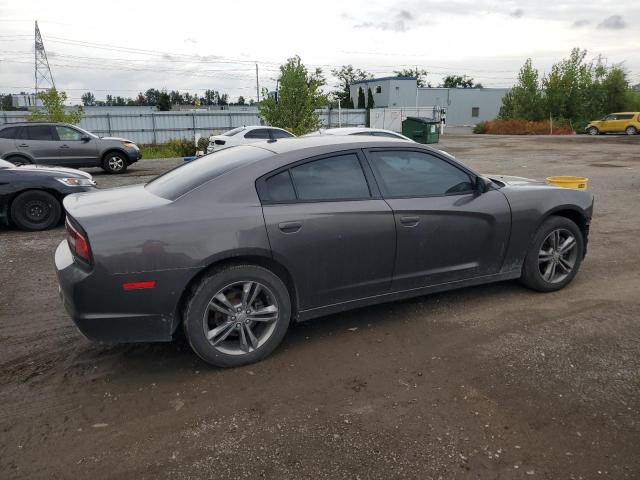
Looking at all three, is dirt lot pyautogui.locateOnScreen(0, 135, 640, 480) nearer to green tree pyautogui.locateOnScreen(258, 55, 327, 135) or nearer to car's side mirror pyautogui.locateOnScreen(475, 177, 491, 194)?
car's side mirror pyautogui.locateOnScreen(475, 177, 491, 194)

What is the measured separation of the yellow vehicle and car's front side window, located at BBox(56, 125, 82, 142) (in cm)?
3428

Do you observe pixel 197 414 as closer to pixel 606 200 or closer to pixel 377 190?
pixel 377 190

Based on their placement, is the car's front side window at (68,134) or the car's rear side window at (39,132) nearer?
the car's rear side window at (39,132)

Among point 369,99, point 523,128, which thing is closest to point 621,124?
point 523,128

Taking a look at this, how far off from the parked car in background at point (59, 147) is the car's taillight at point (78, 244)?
1286cm

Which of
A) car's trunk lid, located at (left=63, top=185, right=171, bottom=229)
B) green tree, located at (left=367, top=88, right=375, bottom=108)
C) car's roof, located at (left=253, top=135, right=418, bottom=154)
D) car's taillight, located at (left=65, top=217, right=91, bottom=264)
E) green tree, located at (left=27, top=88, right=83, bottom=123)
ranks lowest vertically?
car's taillight, located at (left=65, top=217, right=91, bottom=264)

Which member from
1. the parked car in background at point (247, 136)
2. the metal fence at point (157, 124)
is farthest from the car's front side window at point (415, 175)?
the metal fence at point (157, 124)

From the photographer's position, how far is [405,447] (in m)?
2.69

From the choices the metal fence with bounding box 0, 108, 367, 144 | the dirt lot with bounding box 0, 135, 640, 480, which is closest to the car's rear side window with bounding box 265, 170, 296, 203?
the dirt lot with bounding box 0, 135, 640, 480

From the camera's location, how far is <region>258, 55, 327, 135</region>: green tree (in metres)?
23.7

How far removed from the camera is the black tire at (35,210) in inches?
306

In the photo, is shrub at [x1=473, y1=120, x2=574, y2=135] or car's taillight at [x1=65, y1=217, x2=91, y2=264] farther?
shrub at [x1=473, y1=120, x2=574, y2=135]

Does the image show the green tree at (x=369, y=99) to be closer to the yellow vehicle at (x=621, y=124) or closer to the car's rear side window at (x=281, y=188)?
the yellow vehicle at (x=621, y=124)

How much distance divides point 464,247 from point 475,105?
64184 millimetres
